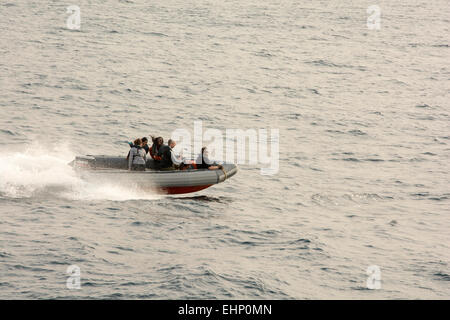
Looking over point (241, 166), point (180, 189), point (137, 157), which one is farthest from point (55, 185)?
point (241, 166)

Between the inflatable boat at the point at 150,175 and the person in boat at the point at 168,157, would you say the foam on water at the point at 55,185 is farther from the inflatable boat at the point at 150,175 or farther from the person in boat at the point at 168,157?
the person in boat at the point at 168,157

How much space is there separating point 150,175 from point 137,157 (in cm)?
75

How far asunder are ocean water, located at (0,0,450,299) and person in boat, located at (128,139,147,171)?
107 cm

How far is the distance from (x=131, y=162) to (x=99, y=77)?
2105cm

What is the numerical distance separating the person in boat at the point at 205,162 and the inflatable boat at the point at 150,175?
7.1 inches

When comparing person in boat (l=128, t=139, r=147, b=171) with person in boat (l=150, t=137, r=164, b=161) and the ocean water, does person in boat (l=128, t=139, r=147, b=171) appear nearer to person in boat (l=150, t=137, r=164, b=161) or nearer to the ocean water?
person in boat (l=150, t=137, r=164, b=161)

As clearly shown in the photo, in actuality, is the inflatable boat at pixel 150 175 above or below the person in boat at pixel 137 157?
below

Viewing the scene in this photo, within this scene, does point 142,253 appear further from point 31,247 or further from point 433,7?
point 433,7

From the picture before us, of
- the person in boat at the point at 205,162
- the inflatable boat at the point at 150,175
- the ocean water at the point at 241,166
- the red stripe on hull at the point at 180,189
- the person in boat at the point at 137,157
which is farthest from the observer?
the person in boat at the point at 205,162

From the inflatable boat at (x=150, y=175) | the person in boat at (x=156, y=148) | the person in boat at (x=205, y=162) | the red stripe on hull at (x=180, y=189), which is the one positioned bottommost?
the red stripe on hull at (x=180, y=189)

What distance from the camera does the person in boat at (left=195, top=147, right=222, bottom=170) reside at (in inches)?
949

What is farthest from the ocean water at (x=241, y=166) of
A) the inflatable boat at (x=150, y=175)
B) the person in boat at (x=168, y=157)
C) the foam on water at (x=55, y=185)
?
the person in boat at (x=168, y=157)

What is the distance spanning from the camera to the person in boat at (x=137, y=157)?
23.3 meters

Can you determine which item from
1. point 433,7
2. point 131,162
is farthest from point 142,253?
point 433,7
